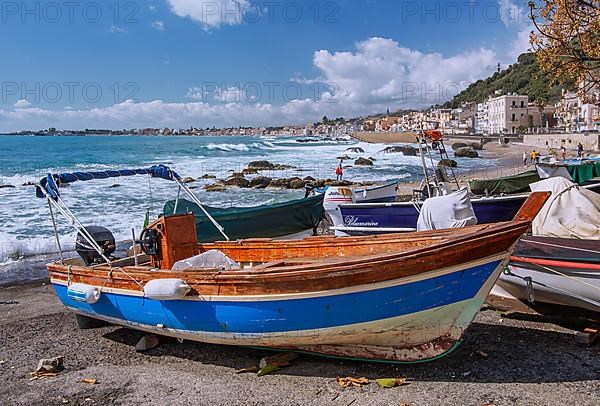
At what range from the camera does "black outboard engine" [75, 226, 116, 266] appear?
821 centimetres

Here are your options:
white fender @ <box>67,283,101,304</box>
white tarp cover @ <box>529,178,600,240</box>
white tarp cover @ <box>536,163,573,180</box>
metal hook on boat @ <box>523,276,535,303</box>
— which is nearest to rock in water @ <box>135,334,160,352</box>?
white fender @ <box>67,283,101,304</box>

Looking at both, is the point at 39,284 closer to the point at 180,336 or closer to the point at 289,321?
the point at 180,336

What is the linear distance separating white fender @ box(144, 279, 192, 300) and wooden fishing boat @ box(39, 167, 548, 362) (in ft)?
0.04

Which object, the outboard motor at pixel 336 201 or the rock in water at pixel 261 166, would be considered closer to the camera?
the outboard motor at pixel 336 201

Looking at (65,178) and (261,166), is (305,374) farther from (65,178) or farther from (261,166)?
(261,166)

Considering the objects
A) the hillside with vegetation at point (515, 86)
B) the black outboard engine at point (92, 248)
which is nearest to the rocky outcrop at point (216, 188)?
the black outboard engine at point (92, 248)

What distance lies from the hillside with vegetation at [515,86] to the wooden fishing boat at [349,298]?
4267 inches

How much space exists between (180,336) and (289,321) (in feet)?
5.05

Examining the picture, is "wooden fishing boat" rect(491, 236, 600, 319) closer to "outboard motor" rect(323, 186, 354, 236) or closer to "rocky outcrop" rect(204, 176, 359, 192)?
"outboard motor" rect(323, 186, 354, 236)

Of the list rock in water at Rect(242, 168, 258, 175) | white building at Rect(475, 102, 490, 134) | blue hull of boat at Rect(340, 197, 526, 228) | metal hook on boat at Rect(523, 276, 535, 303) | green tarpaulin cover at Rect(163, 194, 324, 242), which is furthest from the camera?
white building at Rect(475, 102, 490, 134)

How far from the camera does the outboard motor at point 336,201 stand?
1382 centimetres

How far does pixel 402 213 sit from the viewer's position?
499 inches

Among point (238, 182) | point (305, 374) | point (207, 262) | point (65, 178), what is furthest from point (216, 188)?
point (305, 374)

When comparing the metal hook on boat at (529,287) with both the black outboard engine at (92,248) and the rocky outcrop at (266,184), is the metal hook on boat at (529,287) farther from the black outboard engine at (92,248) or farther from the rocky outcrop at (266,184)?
the rocky outcrop at (266,184)
